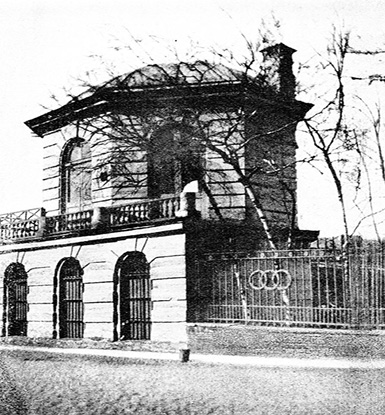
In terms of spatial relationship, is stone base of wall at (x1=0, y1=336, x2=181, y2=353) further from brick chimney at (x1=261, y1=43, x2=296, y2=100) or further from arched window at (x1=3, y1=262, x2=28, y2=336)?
brick chimney at (x1=261, y1=43, x2=296, y2=100)

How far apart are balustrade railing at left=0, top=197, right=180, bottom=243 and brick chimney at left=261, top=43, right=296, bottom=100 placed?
4.92 metres

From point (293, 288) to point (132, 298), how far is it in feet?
17.8

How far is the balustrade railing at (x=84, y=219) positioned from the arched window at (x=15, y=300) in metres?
1.19

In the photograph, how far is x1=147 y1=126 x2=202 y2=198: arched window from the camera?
2030 centimetres

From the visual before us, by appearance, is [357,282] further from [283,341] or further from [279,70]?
[279,70]

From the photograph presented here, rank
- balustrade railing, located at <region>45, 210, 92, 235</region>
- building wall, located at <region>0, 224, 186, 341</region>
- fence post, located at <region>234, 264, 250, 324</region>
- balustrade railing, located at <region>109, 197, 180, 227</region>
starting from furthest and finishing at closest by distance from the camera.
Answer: balustrade railing, located at <region>45, 210, 92, 235</region> → balustrade railing, located at <region>109, 197, 180, 227</region> → building wall, located at <region>0, 224, 186, 341</region> → fence post, located at <region>234, 264, 250, 324</region>

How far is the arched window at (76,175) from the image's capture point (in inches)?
918

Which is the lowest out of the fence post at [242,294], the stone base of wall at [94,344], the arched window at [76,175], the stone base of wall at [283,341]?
the stone base of wall at [94,344]

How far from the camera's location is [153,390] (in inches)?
430

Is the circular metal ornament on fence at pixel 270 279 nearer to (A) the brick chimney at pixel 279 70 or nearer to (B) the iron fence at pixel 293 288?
(B) the iron fence at pixel 293 288

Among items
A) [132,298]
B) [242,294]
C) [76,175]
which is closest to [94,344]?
[132,298]

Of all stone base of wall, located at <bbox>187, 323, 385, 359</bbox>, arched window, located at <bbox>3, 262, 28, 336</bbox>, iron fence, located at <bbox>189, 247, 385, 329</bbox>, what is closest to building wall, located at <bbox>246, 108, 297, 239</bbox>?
iron fence, located at <bbox>189, 247, 385, 329</bbox>

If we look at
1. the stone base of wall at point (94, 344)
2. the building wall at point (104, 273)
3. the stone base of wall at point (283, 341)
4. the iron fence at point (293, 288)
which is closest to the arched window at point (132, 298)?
the building wall at point (104, 273)

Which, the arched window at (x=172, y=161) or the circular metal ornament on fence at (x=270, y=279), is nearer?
the circular metal ornament on fence at (x=270, y=279)
